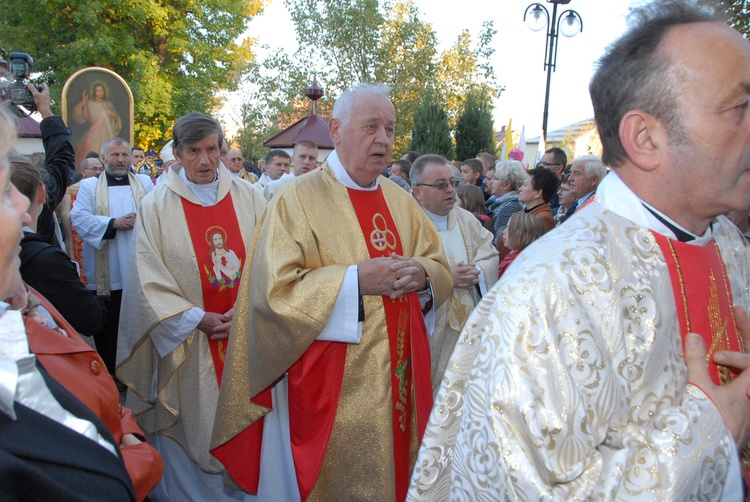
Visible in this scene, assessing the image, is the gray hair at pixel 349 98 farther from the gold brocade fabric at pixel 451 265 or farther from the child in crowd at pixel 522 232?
the child in crowd at pixel 522 232

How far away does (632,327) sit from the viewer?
1.44 metres

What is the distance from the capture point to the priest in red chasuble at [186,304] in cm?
394

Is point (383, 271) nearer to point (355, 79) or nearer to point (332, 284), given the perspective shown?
point (332, 284)

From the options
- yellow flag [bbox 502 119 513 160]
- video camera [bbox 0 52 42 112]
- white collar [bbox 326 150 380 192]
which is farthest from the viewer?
yellow flag [bbox 502 119 513 160]

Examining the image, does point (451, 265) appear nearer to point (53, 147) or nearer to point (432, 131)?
point (53, 147)

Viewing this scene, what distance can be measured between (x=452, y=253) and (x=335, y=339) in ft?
6.03

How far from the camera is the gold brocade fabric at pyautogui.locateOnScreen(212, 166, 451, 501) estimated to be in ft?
9.64

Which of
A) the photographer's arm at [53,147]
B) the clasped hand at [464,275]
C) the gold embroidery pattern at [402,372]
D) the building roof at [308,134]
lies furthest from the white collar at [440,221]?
the building roof at [308,134]

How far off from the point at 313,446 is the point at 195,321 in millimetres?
1313

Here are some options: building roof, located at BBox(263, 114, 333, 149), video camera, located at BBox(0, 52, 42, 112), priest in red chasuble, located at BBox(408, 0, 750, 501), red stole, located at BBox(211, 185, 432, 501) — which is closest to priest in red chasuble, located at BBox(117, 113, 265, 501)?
red stole, located at BBox(211, 185, 432, 501)

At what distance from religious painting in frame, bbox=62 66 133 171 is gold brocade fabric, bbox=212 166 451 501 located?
10.9 meters

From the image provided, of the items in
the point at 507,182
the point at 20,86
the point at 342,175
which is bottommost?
the point at 507,182

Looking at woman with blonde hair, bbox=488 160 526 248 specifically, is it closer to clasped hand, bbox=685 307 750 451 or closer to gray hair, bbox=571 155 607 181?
gray hair, bbox=571 155 607 181

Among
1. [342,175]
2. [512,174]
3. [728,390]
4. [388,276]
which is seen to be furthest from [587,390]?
[512,174]
